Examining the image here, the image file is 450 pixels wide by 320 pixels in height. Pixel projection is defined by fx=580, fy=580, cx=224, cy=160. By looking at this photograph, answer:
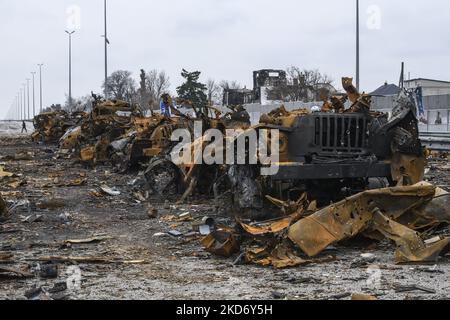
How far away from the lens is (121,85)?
79125 mm

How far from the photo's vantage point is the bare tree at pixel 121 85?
3004 inches

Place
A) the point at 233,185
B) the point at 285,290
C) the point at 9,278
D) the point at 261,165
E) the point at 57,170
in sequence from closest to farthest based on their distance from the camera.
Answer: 1. the point at 285,290
2. the point at 9,278
3. the point at 261,165
4. the point at 233,185
5. the point at 57,170

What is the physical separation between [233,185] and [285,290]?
148 inches

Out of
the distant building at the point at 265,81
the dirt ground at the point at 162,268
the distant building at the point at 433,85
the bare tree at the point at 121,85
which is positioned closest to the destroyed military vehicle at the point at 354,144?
the dirt ground at the point at 162,268

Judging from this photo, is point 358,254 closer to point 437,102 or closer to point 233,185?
point 233,185

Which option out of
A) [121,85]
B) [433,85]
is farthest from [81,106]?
[433,85]

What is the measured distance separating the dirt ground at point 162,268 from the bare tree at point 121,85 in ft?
215

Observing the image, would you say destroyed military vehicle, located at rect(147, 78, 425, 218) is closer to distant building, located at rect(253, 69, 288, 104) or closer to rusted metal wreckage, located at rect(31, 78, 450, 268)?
rusted metal wreckage, located at rect(31, 78, 450, 268)

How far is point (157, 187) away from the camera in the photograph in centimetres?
1224

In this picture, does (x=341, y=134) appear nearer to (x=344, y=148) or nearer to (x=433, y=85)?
(x=344, y=148)

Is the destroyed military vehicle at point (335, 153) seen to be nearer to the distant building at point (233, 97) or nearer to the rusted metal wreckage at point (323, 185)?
the rusted metal wreckage at point (323, 185)

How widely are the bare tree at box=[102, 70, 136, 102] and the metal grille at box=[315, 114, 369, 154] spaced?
219 ft

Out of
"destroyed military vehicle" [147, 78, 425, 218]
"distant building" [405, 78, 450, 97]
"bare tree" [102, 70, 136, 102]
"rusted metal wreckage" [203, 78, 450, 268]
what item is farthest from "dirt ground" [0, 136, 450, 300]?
"bare tree" [102, 70, 136, 102]
